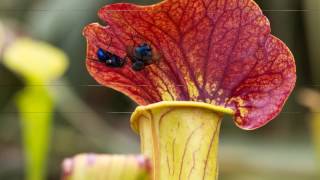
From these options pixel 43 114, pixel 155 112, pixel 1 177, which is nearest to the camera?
pixel 155 112

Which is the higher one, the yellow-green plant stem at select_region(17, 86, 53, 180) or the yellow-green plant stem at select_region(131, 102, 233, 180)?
the yellow-green plant stem at select_region(131, 102, 233, 180)

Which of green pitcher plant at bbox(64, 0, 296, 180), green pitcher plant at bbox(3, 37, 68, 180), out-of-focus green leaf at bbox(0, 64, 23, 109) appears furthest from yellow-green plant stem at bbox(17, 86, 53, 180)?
green pitcher plant at bbox(64, 0, 296, 180)

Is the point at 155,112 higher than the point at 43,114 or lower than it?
higher

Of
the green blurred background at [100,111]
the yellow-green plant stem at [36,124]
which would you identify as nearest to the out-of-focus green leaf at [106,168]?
the yellow-green plant stem at [36,124]

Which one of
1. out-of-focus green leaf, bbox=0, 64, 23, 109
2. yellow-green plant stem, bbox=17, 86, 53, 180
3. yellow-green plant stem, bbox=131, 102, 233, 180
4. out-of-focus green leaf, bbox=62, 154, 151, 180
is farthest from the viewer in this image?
out-of-focus green leaf, bbox=0, 64, 23, 109

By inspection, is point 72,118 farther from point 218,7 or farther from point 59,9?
point 218,7

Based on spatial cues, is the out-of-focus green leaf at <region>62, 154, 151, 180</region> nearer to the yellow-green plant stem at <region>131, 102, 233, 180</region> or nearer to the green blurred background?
the yellow-green plant stem at <region>131, 102, 233, 180</region>

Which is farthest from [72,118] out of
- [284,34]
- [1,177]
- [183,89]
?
[183,89]
